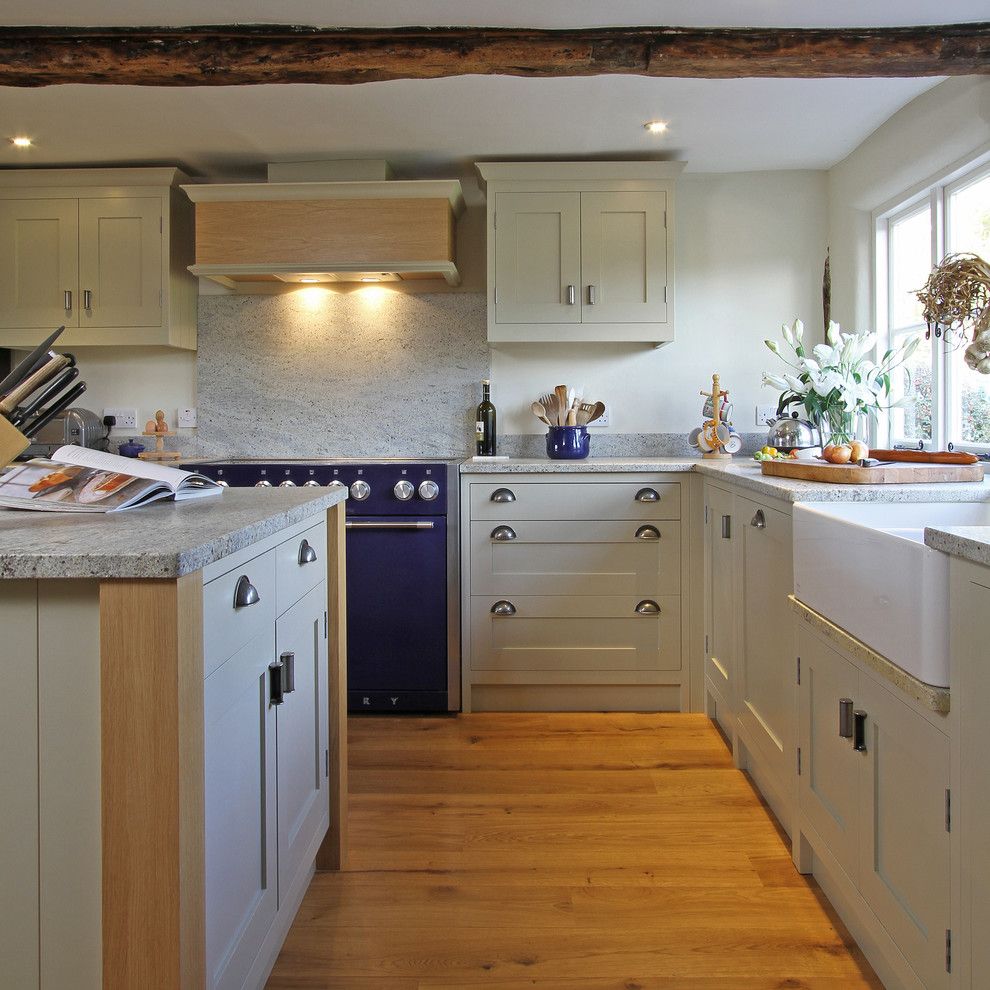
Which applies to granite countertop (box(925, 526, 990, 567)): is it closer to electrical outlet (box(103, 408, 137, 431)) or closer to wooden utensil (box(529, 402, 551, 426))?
wooden utensil (box(529, 402, 551, 426))

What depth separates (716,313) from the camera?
384 centimetres

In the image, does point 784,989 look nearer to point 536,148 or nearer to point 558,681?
point 558,681

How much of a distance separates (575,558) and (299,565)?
1737mm

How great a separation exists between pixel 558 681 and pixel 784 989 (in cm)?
172

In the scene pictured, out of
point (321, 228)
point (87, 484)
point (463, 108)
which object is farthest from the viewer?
point (321, 228)

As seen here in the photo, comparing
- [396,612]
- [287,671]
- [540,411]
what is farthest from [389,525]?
[287,671]

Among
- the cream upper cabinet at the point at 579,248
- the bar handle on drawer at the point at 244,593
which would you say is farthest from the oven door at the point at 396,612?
the bar handle on drawer at the point at 244,593

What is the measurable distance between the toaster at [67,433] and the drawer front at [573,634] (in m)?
1.92

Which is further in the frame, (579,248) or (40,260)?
(40,260)

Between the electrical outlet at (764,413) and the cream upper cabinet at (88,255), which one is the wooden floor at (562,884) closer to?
the electrical outlet at (764,413)

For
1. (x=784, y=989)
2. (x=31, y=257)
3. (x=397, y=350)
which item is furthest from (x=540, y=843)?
(x=31, y=257)

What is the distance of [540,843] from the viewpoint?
2209 millimetres

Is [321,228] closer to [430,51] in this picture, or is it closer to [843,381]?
[430,51]

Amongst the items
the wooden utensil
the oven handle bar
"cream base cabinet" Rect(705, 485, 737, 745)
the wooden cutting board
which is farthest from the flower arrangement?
the oven handle bar
